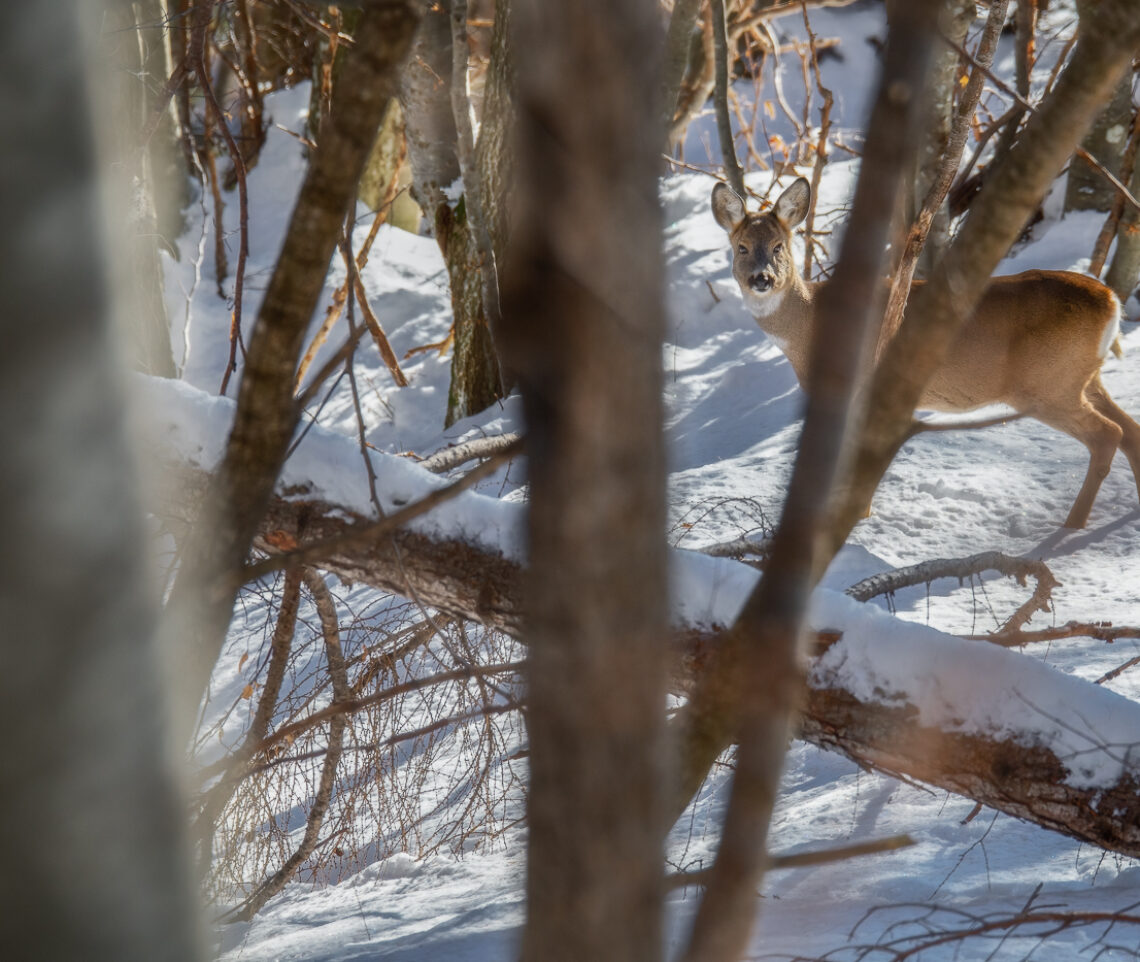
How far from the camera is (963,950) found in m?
2.14

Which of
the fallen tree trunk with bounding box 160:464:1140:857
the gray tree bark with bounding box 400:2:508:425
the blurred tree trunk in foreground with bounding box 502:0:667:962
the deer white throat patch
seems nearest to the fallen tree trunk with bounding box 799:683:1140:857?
the fallen tree trunk with bounding box 160:464:1140:857

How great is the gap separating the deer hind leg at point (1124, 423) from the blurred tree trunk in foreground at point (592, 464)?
4444mm

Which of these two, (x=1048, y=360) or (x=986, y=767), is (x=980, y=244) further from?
(x=1048, y=360)

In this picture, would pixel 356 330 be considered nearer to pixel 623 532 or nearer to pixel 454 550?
pixel 623 532

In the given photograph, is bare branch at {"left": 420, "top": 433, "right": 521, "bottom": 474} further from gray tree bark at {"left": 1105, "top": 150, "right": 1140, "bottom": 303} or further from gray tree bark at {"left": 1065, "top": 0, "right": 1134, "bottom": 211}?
gray tree bark at {"left": 1065, "top": 0, "right": 1134, "bottom": 211}

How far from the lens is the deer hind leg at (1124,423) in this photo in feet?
14.9

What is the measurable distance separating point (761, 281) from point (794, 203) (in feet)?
1.70

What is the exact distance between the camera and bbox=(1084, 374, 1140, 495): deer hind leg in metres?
4.55

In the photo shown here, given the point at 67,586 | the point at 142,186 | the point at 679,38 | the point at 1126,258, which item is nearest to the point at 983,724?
the point at 67,586

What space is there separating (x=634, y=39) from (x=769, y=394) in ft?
18.7

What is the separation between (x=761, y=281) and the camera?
5.08m

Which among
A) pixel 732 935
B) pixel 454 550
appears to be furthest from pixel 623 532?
pixel 454 550

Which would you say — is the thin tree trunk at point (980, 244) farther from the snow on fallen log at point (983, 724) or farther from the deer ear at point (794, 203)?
the deer ear at point (794, 203)

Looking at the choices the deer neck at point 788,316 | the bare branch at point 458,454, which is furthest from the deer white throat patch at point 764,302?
the bare branch at point 458,454
